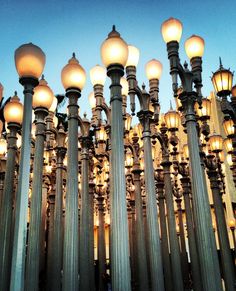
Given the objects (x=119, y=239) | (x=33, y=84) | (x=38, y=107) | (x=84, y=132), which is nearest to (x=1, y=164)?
(x=84, y=132)

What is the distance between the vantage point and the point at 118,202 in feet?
18.2

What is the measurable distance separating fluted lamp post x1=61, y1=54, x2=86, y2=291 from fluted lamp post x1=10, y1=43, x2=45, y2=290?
67.4 inches

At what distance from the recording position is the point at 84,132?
1048 centimetres

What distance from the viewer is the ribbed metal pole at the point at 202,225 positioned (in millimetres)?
6738

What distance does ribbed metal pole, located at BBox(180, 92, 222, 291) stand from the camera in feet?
22.1

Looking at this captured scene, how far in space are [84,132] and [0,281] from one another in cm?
502

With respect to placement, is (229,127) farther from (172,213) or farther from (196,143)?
(196,143)

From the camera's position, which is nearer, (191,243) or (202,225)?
(202,225)

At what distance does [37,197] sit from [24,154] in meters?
Answer: 1.98

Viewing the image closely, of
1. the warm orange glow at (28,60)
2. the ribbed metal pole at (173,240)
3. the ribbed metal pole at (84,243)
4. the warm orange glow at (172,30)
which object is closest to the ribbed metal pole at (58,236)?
the ribbed metal pole at (84,243)

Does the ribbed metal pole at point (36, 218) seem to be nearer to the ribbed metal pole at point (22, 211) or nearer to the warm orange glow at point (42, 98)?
the warm orange glow at point (42, 98)

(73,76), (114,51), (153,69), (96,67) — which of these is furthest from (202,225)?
(96,67)

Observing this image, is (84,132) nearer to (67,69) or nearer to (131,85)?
(131,85)

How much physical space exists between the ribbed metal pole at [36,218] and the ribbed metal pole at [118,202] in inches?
69.6
